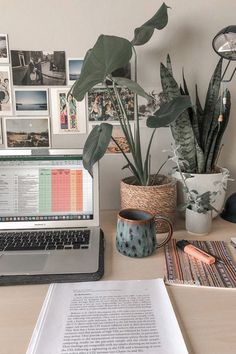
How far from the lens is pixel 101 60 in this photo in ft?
2.56

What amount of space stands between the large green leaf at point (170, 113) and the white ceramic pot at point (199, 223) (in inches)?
11.2

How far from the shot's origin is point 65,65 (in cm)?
104

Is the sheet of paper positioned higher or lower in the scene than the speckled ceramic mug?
lower

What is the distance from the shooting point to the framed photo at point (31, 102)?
3.45 feet

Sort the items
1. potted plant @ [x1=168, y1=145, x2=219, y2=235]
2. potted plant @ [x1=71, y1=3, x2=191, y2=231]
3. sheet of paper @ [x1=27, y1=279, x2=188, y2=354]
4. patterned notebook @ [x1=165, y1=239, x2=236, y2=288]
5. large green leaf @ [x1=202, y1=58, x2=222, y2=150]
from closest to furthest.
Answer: sheet of paper @ [x1=27, y1=279, x2=188, y2=354]
patterned notebook @ [x1=165, y1=239, x2=236, y2=288]
potted plant @ [x1=71, y1=3, x2=191, y2=231]
potted plant @ [x1=168, y1=145, x2=219, y2=235]
large green leaf @ [x1=202, y1=58, x2=222, y2=150]

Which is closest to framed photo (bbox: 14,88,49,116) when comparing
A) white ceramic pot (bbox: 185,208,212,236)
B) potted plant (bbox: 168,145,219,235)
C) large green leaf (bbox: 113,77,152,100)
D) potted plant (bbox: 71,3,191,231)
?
potted plant (bbox: 71,3,191,231)

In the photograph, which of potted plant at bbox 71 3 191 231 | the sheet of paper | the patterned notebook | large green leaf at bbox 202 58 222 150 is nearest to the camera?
the sheet of paper

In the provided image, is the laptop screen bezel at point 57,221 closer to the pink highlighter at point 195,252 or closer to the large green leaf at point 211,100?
the pink highlighter at point 195,252

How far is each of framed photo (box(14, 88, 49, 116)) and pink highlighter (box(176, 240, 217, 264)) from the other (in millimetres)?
627

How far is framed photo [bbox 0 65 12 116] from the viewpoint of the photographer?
1.04 metres

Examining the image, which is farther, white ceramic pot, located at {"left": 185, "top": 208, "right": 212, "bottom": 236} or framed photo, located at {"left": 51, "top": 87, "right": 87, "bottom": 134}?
framed photo, located at {"left": 51, "top": 87, "right": 87, "bottom": 134}

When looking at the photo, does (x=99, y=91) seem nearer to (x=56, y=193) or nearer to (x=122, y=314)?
(x=56, y=193)

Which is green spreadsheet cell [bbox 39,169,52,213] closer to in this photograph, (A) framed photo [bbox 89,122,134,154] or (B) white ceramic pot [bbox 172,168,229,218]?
(A) framed photo [bbox 89,122,134,154]

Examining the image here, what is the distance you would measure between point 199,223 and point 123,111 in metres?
0.41
